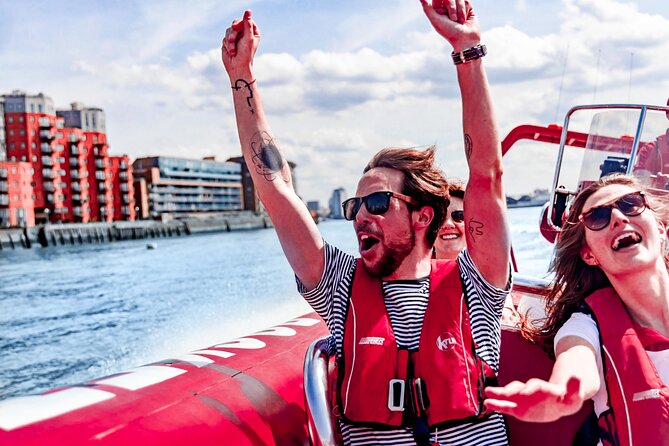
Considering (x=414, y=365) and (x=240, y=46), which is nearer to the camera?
(x=414, y=365)

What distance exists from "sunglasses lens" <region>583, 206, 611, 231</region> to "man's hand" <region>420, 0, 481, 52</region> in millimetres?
541

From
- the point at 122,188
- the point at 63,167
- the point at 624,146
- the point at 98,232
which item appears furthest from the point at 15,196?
the point at 624,146

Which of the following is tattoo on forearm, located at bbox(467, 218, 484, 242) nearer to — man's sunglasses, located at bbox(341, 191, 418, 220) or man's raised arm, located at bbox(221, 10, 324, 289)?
man's sunglasses, located at bbox(341, 191, 418, 220)

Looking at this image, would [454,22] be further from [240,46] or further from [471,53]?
[240,46]

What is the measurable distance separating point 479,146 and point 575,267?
46cm

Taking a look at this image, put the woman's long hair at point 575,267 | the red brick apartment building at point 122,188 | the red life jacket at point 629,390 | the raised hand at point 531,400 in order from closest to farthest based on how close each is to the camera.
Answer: the raised hand at point 531,400 → the red life jacket at point 629,390 → the woman's long hair at point 575,267 → the red brick apartment building at point 122,188

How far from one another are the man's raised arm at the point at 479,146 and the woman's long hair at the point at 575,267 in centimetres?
22

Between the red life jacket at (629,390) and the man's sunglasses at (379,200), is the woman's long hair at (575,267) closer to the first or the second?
the red life jacket at (629,390)

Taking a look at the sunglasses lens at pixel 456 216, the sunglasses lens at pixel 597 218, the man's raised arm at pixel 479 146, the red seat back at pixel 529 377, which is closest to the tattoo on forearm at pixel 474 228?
the man's raised arm at pixel 479 146

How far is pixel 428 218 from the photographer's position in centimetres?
193

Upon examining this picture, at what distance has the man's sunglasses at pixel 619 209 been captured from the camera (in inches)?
66.1

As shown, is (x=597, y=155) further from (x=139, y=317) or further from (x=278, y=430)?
(x=139, y=317)

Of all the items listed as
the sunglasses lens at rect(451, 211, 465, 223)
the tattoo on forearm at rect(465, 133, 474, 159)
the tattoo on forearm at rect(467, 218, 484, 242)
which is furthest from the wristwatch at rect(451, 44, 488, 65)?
the sunglasses lens at rect(451, 211, 465, 223)

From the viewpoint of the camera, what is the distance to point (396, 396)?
5.47ft
